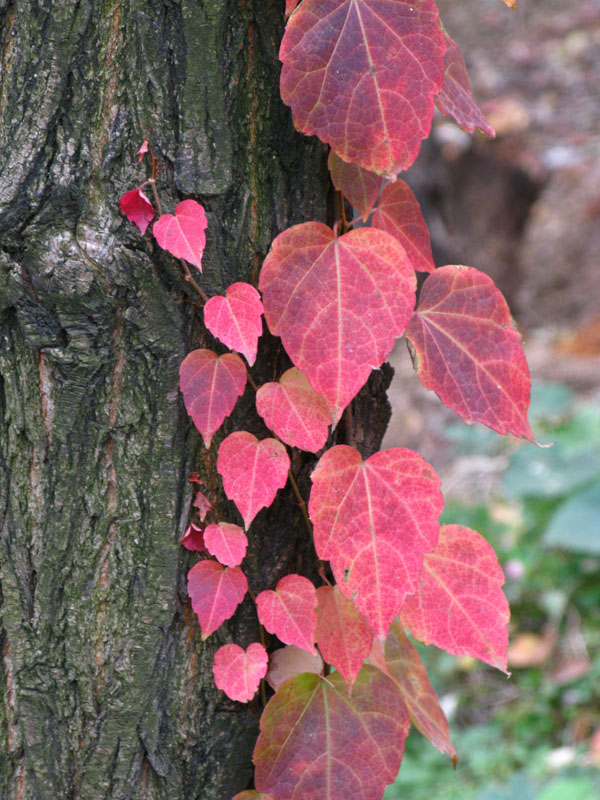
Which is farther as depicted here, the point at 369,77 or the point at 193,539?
the point at 193,539

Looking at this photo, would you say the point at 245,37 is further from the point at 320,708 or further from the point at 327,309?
the point at 320,708

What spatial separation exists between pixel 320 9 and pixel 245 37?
0.11m

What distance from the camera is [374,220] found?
786 mm

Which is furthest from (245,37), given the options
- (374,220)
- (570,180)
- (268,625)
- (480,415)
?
(570,180)

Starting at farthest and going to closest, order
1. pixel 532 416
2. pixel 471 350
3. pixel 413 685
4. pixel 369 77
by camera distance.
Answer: pixel 532 416, pixel 413 685, pixel 471 350, pixel 369 77

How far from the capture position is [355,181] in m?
0.75

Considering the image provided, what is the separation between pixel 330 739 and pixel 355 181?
0.61 meters

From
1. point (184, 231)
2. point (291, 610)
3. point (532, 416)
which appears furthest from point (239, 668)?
point (532, 416)

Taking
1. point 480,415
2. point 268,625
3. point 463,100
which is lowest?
point 268,625

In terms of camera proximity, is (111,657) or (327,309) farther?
(111,657)

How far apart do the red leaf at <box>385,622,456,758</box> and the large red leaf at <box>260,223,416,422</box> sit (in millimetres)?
412

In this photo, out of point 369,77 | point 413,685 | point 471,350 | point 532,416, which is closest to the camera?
point 369,77

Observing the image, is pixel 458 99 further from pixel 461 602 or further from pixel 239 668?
pixel 239 668

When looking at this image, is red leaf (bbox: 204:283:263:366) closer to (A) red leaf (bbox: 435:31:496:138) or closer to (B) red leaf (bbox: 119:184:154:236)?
(B) red leaf (bbox: 119:184:154:236)
